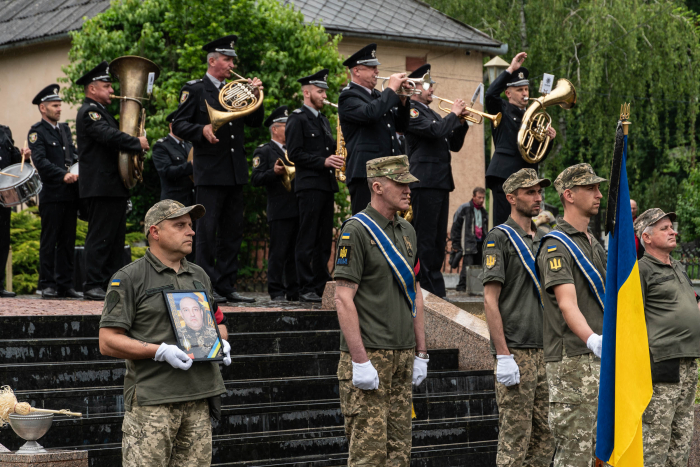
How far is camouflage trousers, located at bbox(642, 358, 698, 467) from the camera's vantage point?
23.6ft

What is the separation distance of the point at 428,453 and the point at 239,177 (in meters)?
3.53

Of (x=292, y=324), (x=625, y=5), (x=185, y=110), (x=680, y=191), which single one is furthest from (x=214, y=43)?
(x=680, y=191)

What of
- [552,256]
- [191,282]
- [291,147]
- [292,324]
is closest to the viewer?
[191,282]

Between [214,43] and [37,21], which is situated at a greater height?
[37,21]

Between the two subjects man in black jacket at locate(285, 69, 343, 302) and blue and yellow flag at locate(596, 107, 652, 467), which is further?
man in black jacket at locate(285, 69, 343, 302)

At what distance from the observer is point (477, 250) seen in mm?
17078

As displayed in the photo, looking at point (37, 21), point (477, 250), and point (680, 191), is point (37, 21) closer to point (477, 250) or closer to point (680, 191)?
point (477, 250)

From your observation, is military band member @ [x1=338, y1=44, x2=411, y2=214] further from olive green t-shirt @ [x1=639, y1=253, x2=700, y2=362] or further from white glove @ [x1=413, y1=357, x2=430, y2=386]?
white glove @ [x1=413, y1=357, x2=430, y2=386]

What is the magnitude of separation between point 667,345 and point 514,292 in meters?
1.22

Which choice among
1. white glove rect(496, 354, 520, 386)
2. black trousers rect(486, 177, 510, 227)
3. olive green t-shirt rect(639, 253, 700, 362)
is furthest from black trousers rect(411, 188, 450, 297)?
white glove rect(496, 354, 520, 386)

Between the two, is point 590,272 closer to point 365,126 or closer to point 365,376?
point 365,376

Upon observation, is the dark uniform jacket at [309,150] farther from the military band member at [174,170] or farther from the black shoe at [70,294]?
the black shoe at [70,294]

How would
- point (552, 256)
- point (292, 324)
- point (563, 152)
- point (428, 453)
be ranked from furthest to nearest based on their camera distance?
point (563, 152), point (292, 324), point (428, 453), point (552, 256)

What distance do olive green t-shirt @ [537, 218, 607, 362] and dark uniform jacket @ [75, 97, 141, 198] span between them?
5.10 meters
